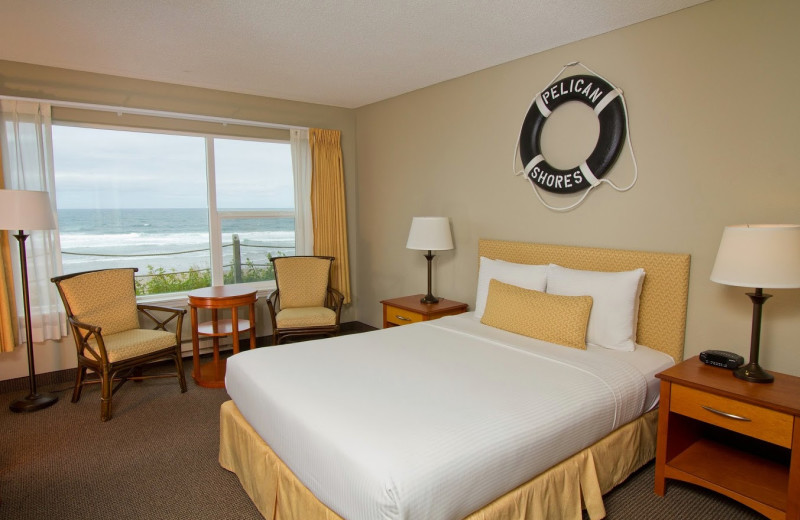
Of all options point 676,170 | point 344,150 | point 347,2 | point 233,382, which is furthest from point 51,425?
point 676,170

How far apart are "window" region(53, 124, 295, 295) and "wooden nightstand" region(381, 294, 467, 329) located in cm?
154

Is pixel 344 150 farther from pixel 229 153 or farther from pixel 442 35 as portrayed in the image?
pixel 442 35

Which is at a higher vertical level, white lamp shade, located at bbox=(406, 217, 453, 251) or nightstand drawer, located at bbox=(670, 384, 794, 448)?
white lamp shade, located at bbox=(406, 217, 453, 251)

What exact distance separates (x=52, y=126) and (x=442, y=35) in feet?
10.3

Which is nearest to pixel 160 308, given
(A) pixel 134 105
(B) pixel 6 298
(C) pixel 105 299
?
(C) pixel 105 299

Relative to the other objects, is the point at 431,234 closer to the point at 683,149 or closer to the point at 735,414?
the point at 683,149

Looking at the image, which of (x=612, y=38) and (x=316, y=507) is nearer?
(x=316, y=507)

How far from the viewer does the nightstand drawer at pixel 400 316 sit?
150 inches

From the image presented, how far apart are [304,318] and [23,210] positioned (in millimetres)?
2105

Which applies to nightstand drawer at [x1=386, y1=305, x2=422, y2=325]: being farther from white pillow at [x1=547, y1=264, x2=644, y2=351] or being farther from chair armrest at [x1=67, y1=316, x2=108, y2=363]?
chair armrest at [x1=67, y1=316, x2=108, y2=363]

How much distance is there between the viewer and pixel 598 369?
2.34 metres

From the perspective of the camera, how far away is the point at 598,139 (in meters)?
2.99

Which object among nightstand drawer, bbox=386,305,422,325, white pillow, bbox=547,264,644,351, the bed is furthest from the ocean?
white pillow, bbox=547,264,644,351

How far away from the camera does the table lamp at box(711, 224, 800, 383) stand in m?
1.98
